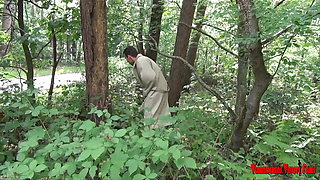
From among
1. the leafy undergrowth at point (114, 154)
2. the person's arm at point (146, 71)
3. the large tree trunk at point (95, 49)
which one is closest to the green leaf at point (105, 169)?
the leafy undergrowth at point (114, 154)

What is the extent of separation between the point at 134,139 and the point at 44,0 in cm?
458

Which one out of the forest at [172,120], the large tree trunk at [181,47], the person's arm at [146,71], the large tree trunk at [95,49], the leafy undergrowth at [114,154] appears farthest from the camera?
the large tree trunk at [181,47]

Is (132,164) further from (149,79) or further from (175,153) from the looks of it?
(149,79)

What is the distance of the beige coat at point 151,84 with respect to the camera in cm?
390

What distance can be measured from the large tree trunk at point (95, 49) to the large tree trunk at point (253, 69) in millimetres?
1730

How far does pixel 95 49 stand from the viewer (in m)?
3.26

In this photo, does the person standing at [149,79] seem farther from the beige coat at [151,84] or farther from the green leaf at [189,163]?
the green leaf at [189,163]

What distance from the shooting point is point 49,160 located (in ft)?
7.30

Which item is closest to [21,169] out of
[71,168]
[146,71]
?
[71,168]

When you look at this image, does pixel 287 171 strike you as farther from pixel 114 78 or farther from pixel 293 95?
pixel 114 78

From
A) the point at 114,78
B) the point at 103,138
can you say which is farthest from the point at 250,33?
the point at 114,78

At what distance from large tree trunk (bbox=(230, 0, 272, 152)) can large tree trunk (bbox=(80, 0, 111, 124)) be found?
1.73 m

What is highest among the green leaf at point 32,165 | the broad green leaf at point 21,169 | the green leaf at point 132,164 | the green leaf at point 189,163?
the green leaf at point 189,163

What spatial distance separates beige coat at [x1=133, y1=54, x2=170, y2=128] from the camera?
12.8ft
